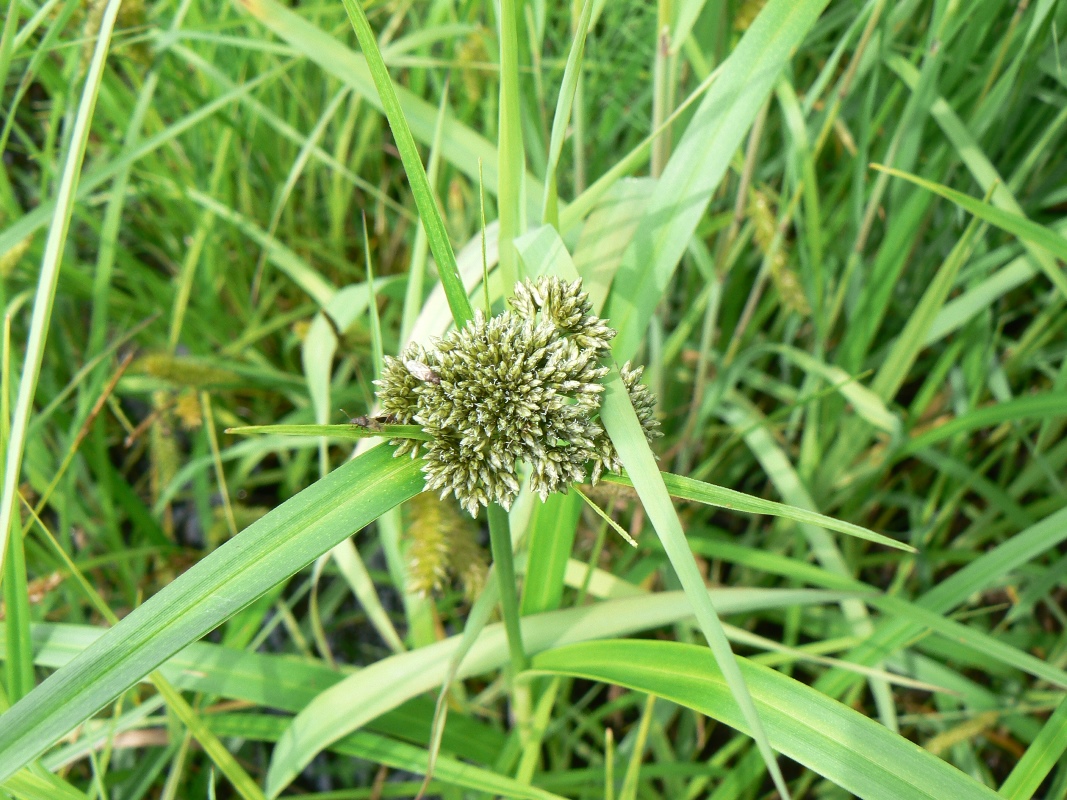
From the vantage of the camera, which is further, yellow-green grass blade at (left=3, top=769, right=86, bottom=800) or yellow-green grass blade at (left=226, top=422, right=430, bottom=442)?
yellow-green grass blade at (left=3, top=769, right=86, bottom=800)

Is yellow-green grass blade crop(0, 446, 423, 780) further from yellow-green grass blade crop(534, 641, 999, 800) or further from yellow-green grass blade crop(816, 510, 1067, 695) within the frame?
yellow-green grass blade crop(816, 510, 1067, 695)

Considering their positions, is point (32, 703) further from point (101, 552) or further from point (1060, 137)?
point (1060, 137)

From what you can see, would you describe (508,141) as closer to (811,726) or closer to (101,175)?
(811,726)

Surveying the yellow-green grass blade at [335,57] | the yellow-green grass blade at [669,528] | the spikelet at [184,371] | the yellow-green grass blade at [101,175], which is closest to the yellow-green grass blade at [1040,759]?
the yellow-green grass blade at [669,528]

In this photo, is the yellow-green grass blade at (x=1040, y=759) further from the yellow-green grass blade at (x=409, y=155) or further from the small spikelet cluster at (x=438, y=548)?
the yellow-green grass blade at (x=409, y=155)

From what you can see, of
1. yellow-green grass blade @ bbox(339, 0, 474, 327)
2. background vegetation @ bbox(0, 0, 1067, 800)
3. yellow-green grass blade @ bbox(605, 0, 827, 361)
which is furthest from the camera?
yellow-green grass blade @ bbox(605, 0, 827, 361)

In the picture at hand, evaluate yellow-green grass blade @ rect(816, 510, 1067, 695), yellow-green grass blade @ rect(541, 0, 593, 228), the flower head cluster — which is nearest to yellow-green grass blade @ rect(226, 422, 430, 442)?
the flower head cluster

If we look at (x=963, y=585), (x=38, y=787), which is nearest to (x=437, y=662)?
(x=38, y=787)
